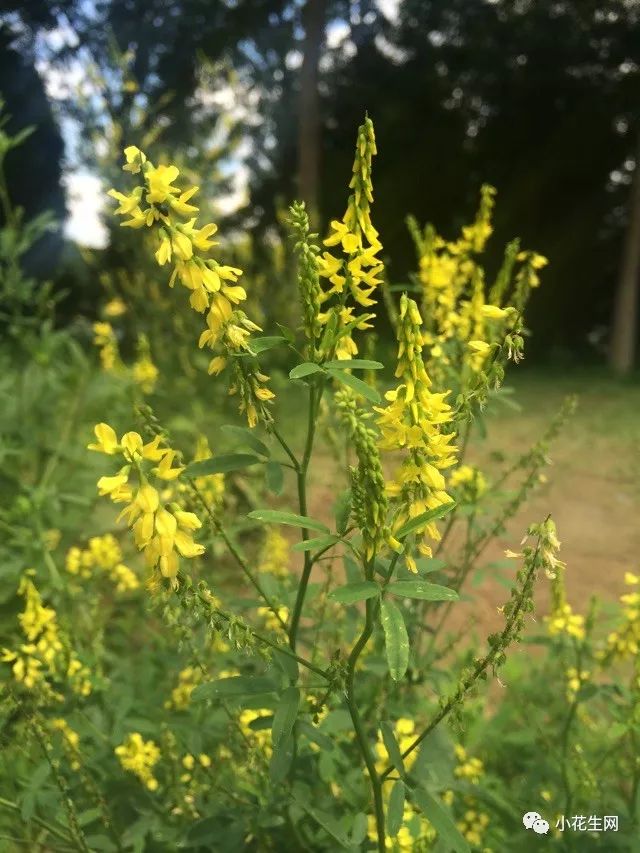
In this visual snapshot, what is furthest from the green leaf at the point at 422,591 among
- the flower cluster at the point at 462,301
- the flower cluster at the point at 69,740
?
the flower cluster at the point at 69,740

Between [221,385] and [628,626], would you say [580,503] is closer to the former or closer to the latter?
[221,385]

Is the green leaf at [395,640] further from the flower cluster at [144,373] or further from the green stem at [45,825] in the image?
the flower cluster at [144,373]

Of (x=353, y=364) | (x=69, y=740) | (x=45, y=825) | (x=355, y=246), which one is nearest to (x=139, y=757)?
(x=69, y=740)

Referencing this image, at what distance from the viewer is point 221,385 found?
5.68 m

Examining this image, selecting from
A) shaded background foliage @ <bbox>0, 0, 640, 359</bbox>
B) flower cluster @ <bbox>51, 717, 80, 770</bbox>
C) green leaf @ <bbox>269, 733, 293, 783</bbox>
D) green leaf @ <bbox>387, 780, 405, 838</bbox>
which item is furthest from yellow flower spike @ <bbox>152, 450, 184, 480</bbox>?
shaded background foliage @ <bbox>0, 0, 640, 359</bbox>

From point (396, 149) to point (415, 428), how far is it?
8747 millimetres

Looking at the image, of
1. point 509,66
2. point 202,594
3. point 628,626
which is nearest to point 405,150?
point 509,66

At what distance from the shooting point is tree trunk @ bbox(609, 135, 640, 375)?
27.5 feet

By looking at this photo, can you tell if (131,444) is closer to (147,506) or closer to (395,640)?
(147,506)

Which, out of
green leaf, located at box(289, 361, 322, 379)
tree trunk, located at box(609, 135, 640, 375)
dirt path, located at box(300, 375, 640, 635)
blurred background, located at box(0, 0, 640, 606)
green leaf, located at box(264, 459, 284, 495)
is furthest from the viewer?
tree trunk, located at box(609, 135, 640, 375)

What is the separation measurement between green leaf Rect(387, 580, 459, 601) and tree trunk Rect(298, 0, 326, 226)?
6.66 m

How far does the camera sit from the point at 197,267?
102 cm

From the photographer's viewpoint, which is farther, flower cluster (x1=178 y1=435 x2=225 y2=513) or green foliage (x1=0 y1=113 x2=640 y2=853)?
flower cluster (x1=178 y1=435 x2=225 y2=513)

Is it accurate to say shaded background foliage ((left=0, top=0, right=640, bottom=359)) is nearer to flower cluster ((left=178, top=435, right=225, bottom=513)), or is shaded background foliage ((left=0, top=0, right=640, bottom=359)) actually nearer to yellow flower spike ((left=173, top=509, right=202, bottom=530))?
flower cluster ((left=178, top=435, right=225, bottom=513))
